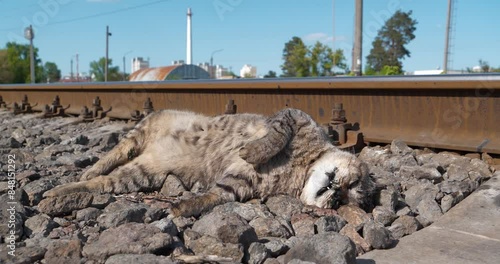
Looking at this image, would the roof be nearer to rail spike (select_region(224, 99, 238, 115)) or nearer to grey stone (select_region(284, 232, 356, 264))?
rail spike (select_region(224, 99, 238, 115))

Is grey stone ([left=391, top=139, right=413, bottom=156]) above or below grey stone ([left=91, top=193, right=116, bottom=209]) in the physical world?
above

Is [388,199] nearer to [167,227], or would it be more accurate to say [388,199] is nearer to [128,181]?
[167,227]

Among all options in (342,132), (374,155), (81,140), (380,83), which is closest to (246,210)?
(374,155)

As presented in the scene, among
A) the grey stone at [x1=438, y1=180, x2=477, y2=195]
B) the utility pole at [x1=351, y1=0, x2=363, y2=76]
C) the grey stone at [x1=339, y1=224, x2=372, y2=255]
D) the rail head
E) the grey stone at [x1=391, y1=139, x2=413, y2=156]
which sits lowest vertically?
the grey stone at [x1=339, y1=224, x2=372, y2=255]

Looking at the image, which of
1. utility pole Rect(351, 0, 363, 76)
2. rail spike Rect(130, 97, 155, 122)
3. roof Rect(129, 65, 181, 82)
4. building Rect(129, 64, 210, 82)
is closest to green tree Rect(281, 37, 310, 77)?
building Rect(129, 64, 210, 82)

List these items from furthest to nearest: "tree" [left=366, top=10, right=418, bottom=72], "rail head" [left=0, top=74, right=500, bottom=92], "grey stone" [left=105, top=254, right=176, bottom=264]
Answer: "tree" [left=366, top=10, right=418, bottom=72] → "rail head" [left=0, top=74, right=500, bottom=92] → "grey stone" [left=105, top=254, right=176, bottom=264]

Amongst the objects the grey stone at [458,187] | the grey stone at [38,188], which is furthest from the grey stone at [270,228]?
the grey stone at [38,188]

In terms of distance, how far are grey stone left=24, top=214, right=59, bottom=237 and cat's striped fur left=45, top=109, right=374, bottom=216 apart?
2.46 feet

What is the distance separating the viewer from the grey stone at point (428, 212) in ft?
11.7

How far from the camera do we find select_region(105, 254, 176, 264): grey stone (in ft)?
7.98

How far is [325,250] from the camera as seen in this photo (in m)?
2.62

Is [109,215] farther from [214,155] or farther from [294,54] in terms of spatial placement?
[294,54]

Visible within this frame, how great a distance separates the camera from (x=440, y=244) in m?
3.08

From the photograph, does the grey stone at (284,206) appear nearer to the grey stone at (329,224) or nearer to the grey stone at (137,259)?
the grey stone at (329,224)
